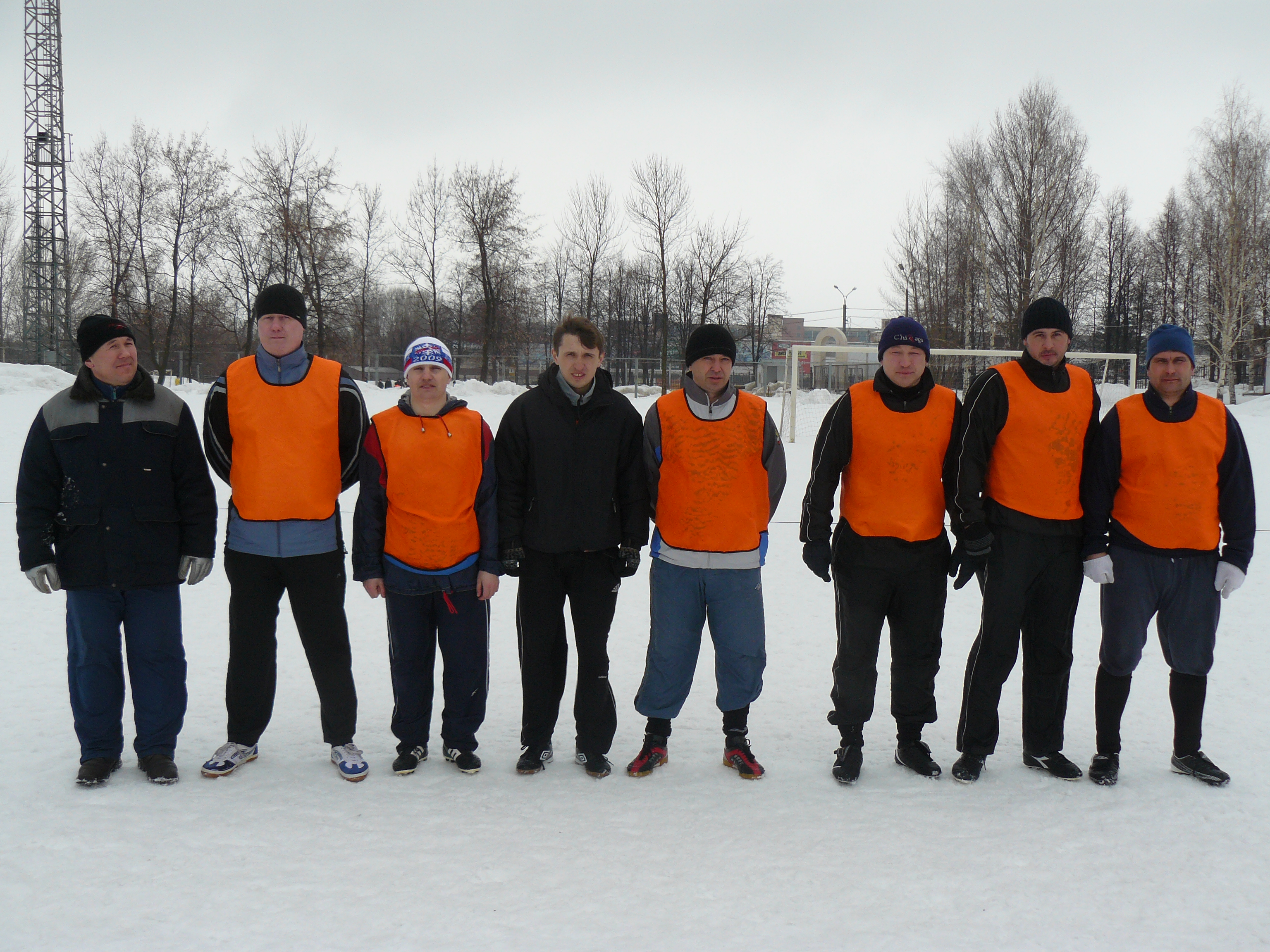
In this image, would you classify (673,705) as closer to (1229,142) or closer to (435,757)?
(435,757)

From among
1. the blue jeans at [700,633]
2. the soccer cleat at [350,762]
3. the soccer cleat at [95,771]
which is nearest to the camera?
the soccer cleat at [95,771]

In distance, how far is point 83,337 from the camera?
305 centimetres

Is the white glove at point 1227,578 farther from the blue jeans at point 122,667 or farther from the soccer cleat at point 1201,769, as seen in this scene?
the blue jeans at point 122,667

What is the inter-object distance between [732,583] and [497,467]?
1050 millimetres

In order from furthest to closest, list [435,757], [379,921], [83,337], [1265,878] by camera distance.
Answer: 1. [435,757]
2. [83,337]
3. [1265,878]
4. [379,921]

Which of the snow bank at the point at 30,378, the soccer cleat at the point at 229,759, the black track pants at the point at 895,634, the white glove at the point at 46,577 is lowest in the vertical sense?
the soccer cleat at the point at 229,759

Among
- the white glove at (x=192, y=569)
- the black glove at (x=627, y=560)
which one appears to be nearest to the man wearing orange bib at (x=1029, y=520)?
the black glove at (x=627, y=560)

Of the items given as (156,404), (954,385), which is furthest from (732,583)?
(954,385)

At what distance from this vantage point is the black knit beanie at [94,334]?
303cm

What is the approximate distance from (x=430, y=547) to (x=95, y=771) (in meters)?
1.44

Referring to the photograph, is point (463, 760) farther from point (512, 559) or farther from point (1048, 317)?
point (1048, 317)

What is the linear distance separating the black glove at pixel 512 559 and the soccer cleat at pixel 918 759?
1.72m

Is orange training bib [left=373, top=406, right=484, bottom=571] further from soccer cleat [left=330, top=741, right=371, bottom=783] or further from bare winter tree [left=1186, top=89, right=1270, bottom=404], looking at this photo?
bare winter tree [left=1186, top=89, right=1270, bottom=404]

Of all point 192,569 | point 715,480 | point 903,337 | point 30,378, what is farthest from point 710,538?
point 30,378
